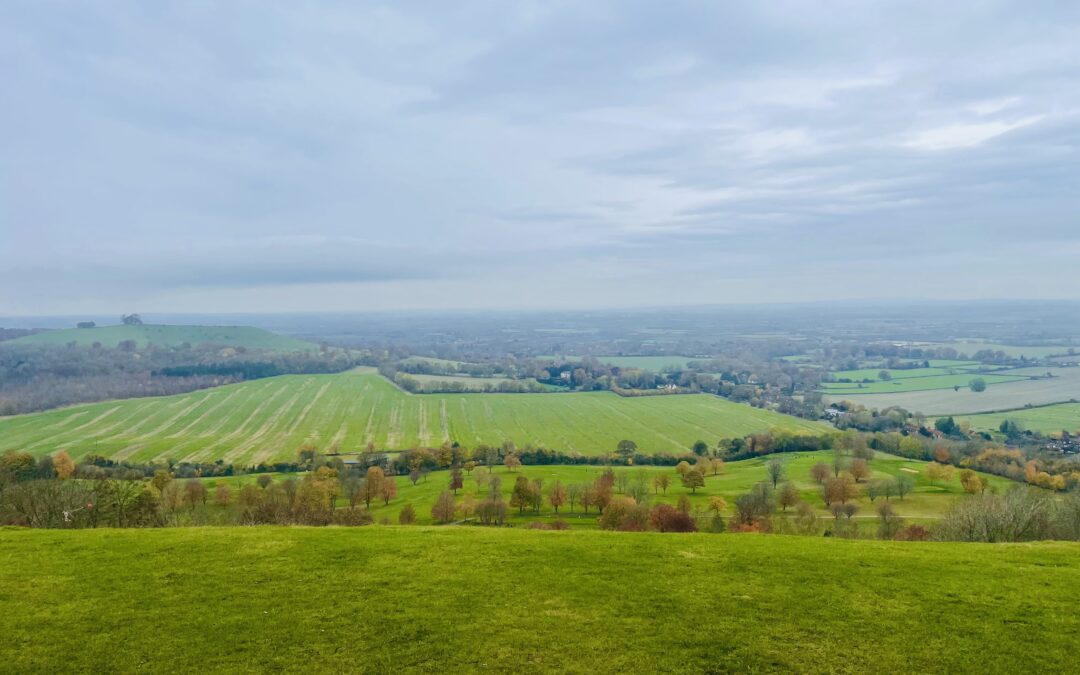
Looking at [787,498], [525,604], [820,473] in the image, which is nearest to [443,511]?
[787,498]

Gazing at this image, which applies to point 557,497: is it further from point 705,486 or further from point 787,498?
point 787,498

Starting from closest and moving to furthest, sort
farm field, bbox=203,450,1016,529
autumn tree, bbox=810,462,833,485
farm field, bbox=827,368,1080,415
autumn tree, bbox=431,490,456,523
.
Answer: autumn tree, bbox=431,490,456,523 → farm field, bbox=203,450,1016,529 → autumn tree, bbox=810,462,833,485 → farm field, bbox=827,368,1080,415

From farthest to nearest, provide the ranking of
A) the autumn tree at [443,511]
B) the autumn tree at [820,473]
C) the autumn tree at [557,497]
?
the autumn tree at [820,473], the autumn tree at [557,497], the autumn tree at [443,511]

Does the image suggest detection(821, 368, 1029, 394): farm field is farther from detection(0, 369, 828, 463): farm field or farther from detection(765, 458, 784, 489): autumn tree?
detection(765, 458, 784, 489): autumn tree

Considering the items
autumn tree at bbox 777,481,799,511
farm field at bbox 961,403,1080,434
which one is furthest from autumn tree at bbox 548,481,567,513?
farm field at bbox 961,403,1080,434

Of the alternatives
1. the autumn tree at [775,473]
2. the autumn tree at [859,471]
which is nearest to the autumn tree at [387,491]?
the autumn tree at [775,473]

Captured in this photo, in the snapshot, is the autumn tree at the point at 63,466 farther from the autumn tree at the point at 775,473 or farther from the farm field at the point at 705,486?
the autumn tree at the point at 775,473

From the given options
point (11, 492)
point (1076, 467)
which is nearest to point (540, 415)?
point (1076, 467)
